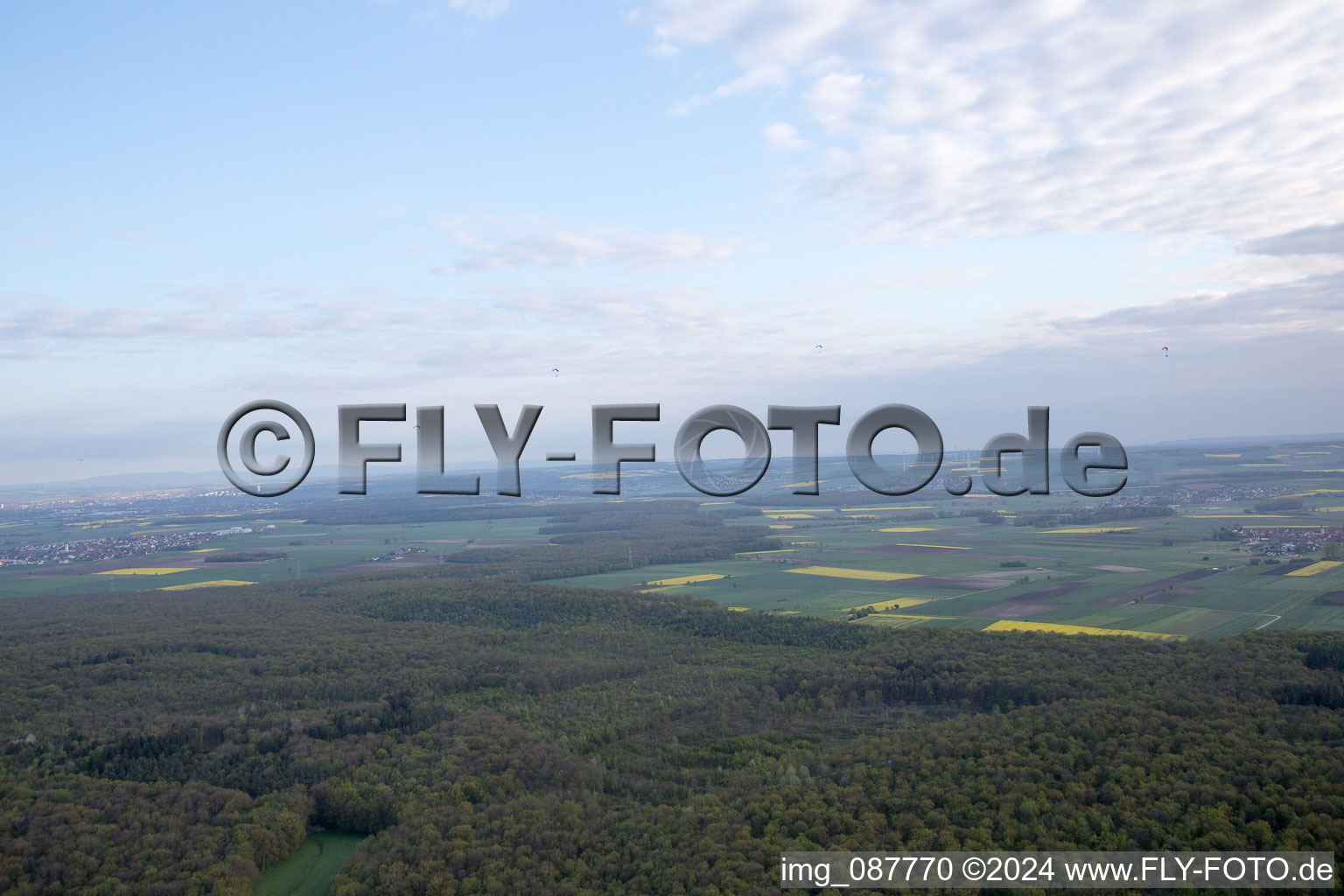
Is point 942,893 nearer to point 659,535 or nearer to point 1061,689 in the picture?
point 1061,689

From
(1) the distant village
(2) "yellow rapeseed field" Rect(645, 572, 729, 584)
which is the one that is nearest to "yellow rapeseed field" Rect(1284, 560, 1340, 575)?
(2) "yellow rapeseed field" Rect(645, 572, 729, 584)

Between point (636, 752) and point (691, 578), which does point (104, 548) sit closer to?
point (691, 578)

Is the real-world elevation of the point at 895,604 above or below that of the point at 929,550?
below

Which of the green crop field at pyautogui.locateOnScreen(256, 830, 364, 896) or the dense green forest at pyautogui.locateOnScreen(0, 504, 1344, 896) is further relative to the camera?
the green crop field at pyautogui.locateOnScreen(256, 830, 364, 896)

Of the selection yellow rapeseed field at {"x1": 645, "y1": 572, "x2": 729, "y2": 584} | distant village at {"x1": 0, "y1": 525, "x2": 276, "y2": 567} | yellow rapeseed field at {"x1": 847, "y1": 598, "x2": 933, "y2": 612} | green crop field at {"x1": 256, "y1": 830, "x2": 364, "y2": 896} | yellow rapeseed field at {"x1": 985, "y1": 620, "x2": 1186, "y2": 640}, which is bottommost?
green crop field at {"x1": 256, "y1": 830, "x2": 364, "y2": 896}

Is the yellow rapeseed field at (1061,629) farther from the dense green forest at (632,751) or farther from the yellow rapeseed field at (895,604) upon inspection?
the yellow rapeseed field at (895,604)

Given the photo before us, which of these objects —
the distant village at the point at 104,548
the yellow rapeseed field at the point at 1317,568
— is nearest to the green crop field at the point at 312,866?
the yellow rapeseed field at the point at 1317,568

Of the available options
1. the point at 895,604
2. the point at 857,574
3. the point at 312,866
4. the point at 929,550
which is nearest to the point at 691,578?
the point at 857,574

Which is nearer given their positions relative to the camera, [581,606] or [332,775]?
[332,775]

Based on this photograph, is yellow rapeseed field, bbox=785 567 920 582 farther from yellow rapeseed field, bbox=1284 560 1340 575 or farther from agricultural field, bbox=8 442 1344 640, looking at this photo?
yellow rapeseed field, bbox=1284 560 1340 575

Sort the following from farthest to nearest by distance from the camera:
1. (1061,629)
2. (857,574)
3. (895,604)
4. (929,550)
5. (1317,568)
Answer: (929,550) < (857,574) < (1317,568) < (895,604) < (1061,629)

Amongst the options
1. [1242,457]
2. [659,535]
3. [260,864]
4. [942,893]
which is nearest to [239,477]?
[260,864]
